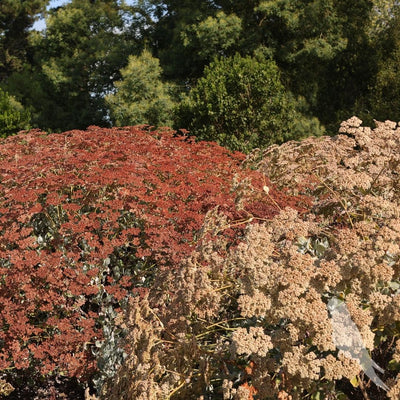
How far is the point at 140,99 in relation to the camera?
1369 centimetres

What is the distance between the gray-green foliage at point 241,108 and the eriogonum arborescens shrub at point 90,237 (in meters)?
5.32

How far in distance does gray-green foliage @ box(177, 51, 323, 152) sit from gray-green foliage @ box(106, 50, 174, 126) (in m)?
1.63

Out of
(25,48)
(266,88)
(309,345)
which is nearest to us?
(309,345)

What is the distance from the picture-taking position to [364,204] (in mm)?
2887

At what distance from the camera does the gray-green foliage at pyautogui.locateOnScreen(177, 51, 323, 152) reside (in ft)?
36.8

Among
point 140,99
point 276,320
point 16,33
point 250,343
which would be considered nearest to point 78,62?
point 140,99

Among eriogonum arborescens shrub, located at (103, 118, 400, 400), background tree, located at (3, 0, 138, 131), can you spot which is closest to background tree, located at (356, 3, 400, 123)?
background tree, located at (3, 0, 138, 131)

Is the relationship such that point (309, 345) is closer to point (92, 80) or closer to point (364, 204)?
point (364, 204)

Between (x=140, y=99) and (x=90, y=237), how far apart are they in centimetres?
1001

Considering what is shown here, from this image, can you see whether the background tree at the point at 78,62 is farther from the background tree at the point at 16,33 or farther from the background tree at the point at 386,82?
the background tree at the point at 16,33

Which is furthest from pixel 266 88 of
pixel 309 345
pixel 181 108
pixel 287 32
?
pixel 309 345

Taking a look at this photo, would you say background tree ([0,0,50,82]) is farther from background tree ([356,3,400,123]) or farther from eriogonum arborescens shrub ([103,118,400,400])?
eriogonum arborescens shrub ([103,118,400,400])

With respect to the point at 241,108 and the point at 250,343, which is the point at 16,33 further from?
the point at 250,343

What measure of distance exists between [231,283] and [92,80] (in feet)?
49.3
